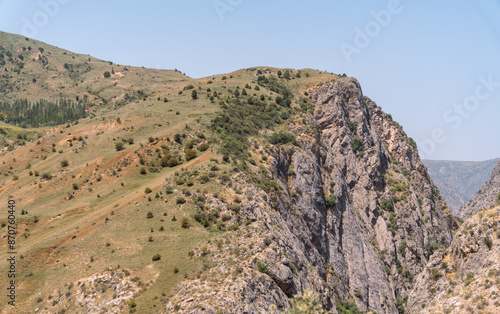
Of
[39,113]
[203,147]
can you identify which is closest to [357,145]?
[203,147]

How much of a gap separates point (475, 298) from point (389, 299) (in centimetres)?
6327

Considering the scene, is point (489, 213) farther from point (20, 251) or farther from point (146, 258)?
point (20, 251)

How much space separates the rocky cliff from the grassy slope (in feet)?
13.0

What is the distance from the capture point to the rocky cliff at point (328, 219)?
40188 millimetres

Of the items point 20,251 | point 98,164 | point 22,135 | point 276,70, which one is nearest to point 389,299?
point 98,164

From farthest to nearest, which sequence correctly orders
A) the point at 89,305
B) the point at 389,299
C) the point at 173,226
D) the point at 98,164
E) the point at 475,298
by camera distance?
the point at 389,299 → the point at 98,164 → the point at 173,226 → the point at 89,305 → the point at 475,298

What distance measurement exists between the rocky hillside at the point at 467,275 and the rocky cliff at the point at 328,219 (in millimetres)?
15284

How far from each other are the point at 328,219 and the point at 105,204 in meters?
51.4

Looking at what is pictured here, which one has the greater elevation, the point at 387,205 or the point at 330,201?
the point at 330,201

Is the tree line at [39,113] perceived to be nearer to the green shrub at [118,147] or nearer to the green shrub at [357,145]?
the green shrub at [118,147]

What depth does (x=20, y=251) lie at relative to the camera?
43812mm

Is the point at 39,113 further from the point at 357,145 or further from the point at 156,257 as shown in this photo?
the point at 156,257

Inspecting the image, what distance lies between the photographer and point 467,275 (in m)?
34.4

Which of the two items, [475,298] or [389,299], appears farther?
[389,299]
